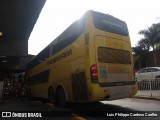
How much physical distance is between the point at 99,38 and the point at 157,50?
3448 centimetres

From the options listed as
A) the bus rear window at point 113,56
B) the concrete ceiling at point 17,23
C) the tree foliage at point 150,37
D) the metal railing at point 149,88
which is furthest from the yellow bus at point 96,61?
the tree foliage at point 150,37

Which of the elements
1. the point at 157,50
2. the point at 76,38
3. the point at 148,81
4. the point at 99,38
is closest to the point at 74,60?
the point at 76,38

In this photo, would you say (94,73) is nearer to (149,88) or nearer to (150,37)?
(149,88)

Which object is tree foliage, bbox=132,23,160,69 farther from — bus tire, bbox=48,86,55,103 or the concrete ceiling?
bus tire, bbox=48,86,55,103

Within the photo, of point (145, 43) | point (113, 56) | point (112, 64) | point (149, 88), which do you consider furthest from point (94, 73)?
point (145, 43)

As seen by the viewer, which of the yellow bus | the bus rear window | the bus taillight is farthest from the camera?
the bus rear window

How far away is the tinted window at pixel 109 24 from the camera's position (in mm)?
9304

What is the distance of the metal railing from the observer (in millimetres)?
13639

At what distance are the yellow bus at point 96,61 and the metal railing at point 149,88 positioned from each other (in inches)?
173

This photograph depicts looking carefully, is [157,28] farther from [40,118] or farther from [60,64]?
[40,118]

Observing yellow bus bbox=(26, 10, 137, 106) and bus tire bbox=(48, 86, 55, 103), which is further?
bus tire bbox=(48, 86, 55, 103)

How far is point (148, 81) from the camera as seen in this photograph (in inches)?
566

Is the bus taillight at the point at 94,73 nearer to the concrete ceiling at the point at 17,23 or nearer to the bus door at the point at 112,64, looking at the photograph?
the bus door at the point at 112,64

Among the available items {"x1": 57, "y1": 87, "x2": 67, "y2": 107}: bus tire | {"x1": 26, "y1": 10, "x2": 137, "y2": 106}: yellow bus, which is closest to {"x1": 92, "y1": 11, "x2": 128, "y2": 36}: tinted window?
{"x1": 26, "y1": 10, "x2": 137, "y2": 106}: yellow bus
